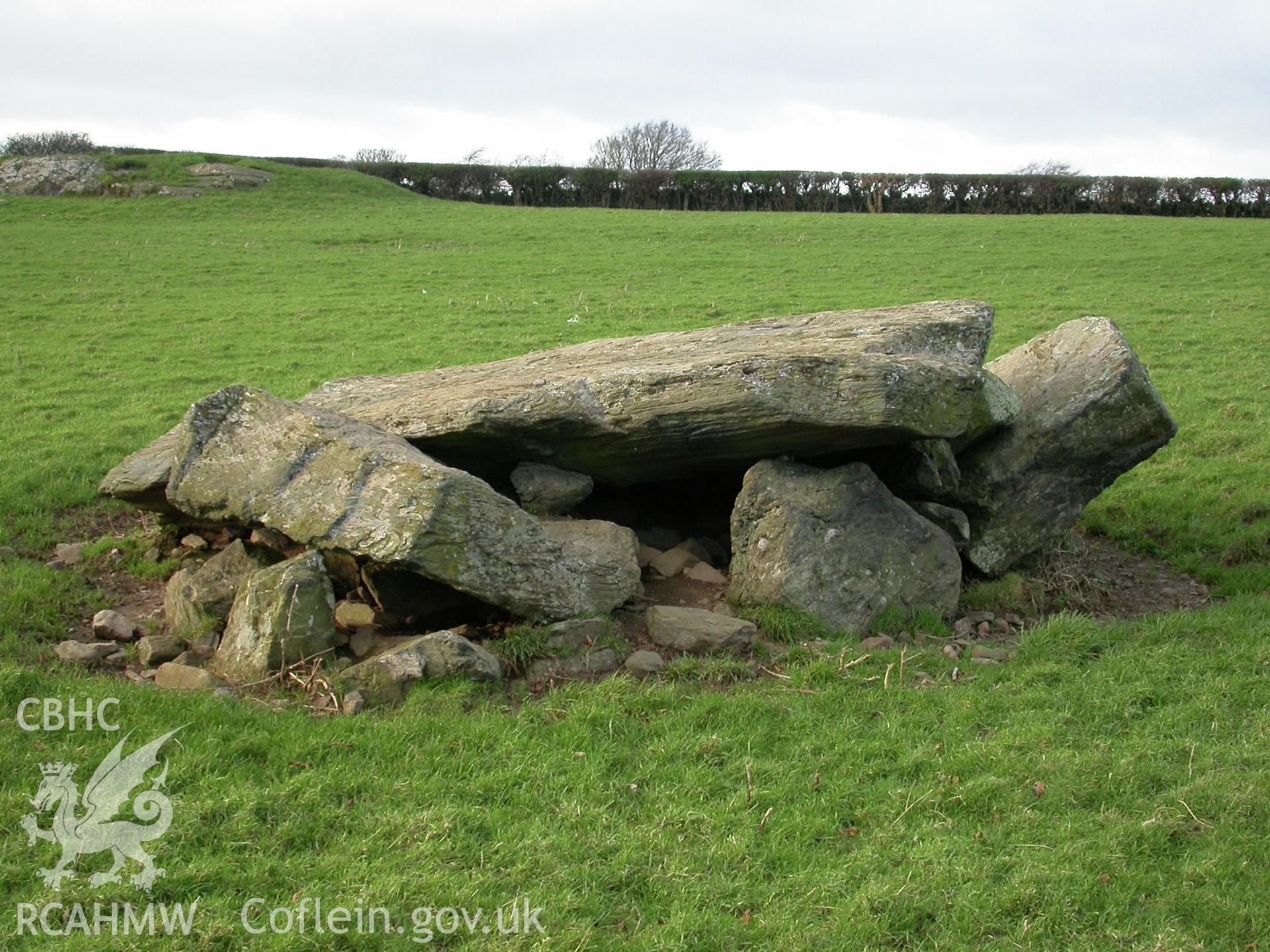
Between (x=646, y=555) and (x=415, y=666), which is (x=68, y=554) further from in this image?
(x=646, y=555)

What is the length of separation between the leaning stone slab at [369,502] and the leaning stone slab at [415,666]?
0.45 meters

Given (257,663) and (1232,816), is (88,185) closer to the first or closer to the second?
(257,663)

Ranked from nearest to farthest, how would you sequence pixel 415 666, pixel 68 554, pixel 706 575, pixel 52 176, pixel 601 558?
1. pixel 415 666
2. pixel 601 558
3. pixel 706 575
4. pixel 68 554
5. pixel 52 176

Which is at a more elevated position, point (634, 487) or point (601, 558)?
point (634, 487)

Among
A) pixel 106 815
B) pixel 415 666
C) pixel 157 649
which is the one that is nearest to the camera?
pixel 106 815

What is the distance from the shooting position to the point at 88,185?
136ft

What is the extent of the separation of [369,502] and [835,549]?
400 centimetres

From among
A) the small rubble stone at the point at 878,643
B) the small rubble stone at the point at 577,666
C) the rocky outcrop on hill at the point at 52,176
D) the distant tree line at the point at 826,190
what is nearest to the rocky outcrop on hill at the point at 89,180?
the rocky outcrop on hill at the point at 52,176

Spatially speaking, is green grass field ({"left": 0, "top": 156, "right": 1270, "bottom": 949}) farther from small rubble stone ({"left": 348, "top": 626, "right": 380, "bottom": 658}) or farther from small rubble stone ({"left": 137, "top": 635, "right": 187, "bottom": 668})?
small rubble stone ({"left": 348, "top": 626, "right": 380, "bottom": 658})

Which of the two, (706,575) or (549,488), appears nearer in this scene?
(549,488)

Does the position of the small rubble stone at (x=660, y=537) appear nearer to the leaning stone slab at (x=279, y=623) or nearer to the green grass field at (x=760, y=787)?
the green grass field at (x=760, y=787)

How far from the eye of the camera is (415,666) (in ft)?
23.9

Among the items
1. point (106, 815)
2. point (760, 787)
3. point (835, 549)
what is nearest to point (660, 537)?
point (835, 549)

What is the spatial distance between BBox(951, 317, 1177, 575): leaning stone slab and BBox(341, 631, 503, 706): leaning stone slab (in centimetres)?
521
